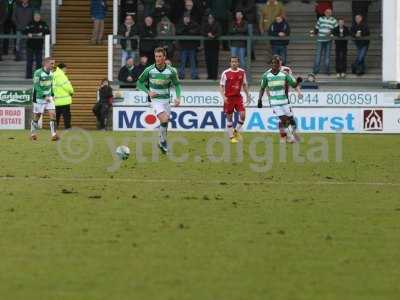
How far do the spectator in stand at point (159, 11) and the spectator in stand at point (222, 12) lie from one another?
141 centimetres

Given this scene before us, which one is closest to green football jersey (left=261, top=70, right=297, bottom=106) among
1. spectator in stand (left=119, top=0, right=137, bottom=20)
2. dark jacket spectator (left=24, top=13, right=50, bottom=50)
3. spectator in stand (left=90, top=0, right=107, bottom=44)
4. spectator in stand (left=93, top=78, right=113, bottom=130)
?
spectator in stand (left=93, top=78, right=113, bottom=130)

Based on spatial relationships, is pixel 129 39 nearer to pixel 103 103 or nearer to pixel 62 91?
pixel 103 103

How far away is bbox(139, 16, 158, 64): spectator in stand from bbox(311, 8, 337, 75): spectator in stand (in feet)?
16.6

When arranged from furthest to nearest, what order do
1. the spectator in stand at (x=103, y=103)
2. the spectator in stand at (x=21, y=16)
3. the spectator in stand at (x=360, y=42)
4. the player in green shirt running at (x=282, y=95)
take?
the spectator in stand at (x=21, y=16), the spectator in stand at (x=360, y=42), the spectator in stand at (x=103, y=103), the player in green shirt running at (x=282, y=95)

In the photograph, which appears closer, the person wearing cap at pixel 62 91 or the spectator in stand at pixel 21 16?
the person wearing cap at pixel 62 91

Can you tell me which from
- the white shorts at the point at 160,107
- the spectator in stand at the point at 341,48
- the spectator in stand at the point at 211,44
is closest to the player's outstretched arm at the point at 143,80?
the white shorts at the point at 160,107

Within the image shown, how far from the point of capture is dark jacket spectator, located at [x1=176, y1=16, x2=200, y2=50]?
126 ft

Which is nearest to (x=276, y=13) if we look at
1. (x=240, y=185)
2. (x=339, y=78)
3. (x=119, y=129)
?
(x=339, y=78)

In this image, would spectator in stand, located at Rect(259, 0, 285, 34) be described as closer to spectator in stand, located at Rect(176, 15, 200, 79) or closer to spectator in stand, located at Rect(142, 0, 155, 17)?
spectator in stand, located at Rect(176, 15, 200, 79)

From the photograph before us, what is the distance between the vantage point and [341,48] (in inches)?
1513

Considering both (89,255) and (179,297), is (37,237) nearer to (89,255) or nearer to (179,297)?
(89,255)

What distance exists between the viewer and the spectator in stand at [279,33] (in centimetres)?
3853

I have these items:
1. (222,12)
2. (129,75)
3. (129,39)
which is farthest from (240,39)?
(129,75)

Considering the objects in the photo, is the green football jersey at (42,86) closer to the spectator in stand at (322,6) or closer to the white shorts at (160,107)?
the white shorts at (160,107)
